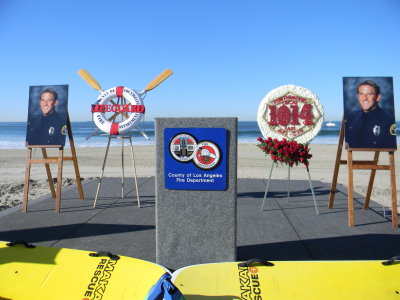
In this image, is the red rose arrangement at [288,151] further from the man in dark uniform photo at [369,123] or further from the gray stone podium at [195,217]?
the gray stone podium at [195,217]

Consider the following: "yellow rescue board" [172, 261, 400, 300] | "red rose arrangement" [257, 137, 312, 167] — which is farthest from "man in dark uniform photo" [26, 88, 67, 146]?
"yellow rescue board" [172, 261, 400, 300]

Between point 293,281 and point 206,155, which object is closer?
point 293,281

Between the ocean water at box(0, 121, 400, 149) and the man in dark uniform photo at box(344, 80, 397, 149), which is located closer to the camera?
the man in dark uniform photo at box(344, 80, 397, 149)

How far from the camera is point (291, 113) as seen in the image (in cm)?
530

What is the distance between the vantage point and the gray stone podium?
308 cm

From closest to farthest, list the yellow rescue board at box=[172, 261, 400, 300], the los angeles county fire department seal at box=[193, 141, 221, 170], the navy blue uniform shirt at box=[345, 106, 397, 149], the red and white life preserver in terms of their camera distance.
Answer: the yellow rescue board at box=[172, 261, 400, 300] → the los angeles county fire department seal at box=[193, 141, 221, 170] → the navy blue uniform shirt at box=[345, 106, 397, 149] → the red and white life preserver

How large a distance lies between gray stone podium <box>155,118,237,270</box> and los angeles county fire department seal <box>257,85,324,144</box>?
2.52m

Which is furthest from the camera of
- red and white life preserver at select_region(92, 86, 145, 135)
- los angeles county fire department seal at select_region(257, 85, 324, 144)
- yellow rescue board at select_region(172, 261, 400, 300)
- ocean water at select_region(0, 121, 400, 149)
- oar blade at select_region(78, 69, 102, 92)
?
ocean water at select_region(0, 121, 400, 149)

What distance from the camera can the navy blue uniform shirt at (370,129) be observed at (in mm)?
4855

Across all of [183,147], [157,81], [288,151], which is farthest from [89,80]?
[288,151]

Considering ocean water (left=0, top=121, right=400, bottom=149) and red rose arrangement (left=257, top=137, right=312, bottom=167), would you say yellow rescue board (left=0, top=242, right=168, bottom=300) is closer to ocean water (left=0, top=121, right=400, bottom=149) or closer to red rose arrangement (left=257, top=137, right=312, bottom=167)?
red rose arrangement (left=257, top=137, right=312, bottom=167)

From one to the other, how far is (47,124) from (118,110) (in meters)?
1.33

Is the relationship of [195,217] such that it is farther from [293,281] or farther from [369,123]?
[369,123]

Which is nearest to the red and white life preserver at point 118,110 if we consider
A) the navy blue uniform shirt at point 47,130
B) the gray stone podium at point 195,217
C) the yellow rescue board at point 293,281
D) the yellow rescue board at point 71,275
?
the navy blue uniform shirt at point 47,130
